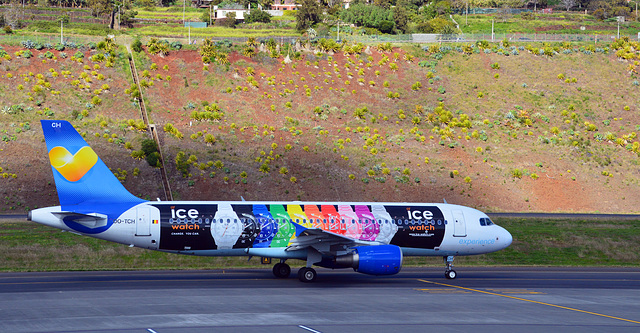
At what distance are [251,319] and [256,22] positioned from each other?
Answer: 113427 millimetres

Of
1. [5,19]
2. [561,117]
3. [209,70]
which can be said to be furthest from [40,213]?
[5,19]

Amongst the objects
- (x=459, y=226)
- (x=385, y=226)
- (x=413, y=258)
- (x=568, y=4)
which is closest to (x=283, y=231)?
(x=385, y=226)

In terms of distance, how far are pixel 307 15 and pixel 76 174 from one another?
94533 mm

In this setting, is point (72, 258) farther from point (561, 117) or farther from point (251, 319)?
point (561, 117)

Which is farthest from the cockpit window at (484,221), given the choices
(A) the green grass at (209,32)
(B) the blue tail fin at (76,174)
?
(A) the green grass at (209,32)

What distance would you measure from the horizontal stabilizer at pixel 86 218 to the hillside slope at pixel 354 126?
2982 cm

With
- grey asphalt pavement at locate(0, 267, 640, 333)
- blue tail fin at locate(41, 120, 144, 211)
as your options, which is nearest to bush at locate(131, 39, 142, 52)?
grey asphalt pavement at locate(0, 267, 640, 333)

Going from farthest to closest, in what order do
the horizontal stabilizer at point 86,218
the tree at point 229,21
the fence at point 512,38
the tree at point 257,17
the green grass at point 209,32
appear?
1. the tree at point 257,17
2. the tree at point 229,21
3. the green grass at point 209,32
4. the fence at point 512,38
5. the horizontal stabilizer at point 86,218

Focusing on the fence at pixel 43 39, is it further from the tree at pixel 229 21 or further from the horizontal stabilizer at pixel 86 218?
the horizontal stabilizer at pixel 86 218

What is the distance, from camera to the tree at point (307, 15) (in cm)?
12019

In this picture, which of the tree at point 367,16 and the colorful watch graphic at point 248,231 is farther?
the tree at point 367,16

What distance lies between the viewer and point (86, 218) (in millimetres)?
30594

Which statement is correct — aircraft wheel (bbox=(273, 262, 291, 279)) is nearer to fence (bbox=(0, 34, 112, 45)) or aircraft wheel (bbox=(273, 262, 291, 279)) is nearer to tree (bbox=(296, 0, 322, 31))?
fence (bbox=(0, 34, 112, 45))

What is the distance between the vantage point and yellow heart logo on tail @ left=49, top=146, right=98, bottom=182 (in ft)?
102
